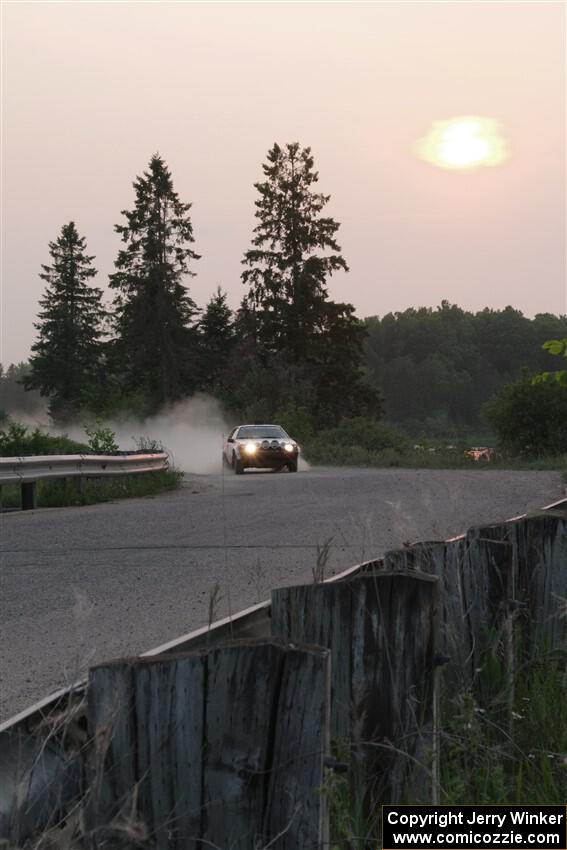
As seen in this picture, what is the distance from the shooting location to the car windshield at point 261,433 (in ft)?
101

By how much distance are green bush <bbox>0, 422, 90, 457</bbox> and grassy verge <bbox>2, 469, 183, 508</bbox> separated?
73cm

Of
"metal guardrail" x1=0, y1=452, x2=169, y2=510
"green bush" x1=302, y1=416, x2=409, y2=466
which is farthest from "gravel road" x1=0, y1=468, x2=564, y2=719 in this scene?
"green bush" x1=302, y1=416, x2=409, y2=466

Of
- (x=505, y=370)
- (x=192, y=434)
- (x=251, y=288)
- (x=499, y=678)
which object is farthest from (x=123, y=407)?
(x=505, y=370)

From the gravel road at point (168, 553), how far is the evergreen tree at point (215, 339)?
56.0 m

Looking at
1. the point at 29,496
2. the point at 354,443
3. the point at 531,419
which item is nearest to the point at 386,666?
the point at 29,496

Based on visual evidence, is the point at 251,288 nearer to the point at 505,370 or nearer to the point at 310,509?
the point at 310,509

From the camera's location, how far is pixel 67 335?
83.8 m

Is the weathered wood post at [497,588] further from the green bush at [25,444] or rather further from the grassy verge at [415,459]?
the grassy verge at [415,459]

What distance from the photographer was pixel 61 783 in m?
2.43

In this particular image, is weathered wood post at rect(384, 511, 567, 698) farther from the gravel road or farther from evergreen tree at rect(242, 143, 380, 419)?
evergreen tree at rect(242, 143, 380, 419)

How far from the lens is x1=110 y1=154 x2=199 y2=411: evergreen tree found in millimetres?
74000

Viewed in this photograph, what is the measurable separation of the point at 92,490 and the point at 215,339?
60.7 metres

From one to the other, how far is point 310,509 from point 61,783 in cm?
1297

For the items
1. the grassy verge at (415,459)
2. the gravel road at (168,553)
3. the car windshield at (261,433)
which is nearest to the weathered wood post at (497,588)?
the gravel road at (168,553)
